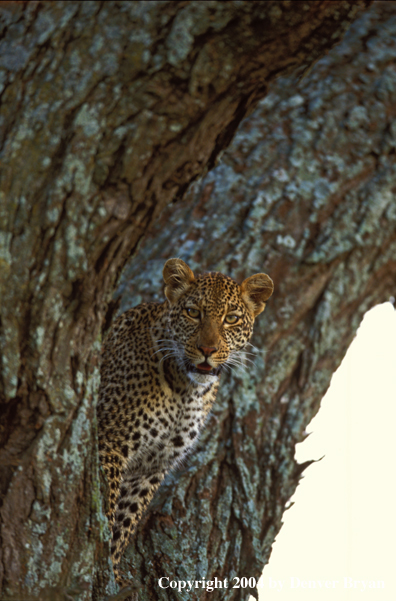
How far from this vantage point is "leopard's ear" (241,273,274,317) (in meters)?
4.46

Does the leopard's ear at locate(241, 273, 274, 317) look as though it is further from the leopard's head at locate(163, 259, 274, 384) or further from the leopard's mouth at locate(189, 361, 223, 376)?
the leopard's mouth at locate(189, 361, 223, 376)

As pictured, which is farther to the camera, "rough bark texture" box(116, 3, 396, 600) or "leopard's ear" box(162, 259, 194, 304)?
"rough bark texture" box(116, 3, 396, 600)

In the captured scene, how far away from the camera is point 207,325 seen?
14.5ft

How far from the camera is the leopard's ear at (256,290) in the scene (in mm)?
4461

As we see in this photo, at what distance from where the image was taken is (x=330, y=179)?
546 cm

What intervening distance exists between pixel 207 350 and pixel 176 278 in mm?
536

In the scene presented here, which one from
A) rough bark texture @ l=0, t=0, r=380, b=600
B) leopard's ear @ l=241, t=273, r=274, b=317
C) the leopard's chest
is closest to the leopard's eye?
leopard's ear @ l=241, t=273, r=274, b=317

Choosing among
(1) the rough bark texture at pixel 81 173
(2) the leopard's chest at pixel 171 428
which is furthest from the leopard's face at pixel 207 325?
(1) the rough bark texture at pixel 81 173

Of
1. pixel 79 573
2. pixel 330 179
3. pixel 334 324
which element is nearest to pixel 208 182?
pixel 330 179

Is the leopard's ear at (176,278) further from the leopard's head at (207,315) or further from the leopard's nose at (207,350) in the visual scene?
the leopard's nose at (207,350)

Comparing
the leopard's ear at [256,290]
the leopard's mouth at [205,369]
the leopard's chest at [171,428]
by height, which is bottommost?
the leopard's chest at [171,428]

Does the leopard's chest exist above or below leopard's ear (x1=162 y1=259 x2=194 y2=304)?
below

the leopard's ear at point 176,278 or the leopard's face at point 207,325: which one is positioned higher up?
the leopard's ear at point 176,278

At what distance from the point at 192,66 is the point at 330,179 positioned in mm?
2854
